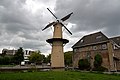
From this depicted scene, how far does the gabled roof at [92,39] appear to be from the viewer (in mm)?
43375

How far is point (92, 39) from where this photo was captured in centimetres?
4725

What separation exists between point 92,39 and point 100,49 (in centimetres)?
505

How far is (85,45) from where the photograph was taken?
4797 cm

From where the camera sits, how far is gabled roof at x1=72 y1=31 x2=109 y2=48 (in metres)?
43.4

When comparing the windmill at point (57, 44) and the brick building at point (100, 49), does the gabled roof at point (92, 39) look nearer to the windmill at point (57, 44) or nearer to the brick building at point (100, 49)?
the brick building at point (100, 49)

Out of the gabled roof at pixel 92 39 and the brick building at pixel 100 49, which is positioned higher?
the gabled roof at pixel 92 39

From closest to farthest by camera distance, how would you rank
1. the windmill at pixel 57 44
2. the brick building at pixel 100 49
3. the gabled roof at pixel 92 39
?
the windmill at pixel 57 44 < the brick building at pixel 100 49 < the gabled roof at pixel 92 39

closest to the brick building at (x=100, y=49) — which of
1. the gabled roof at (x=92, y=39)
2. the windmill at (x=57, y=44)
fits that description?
the gabled roof at (x=92, y=39)

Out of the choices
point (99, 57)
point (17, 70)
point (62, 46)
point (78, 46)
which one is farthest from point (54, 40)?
point (78, 46)

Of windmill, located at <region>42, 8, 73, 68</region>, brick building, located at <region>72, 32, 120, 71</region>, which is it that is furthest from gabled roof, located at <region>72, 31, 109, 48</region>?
windmill, located at <region>42, 8, 73, 68</region>

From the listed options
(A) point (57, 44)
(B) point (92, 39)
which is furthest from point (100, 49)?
(A) point (57, 44)

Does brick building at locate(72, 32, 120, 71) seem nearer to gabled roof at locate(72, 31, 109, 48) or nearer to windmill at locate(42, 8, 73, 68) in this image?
gabled roof at locate(72, 31, 109, 48)

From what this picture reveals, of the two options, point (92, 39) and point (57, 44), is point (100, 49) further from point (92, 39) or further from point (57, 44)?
point (57, 44)

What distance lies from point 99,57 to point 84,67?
5.49 metres
